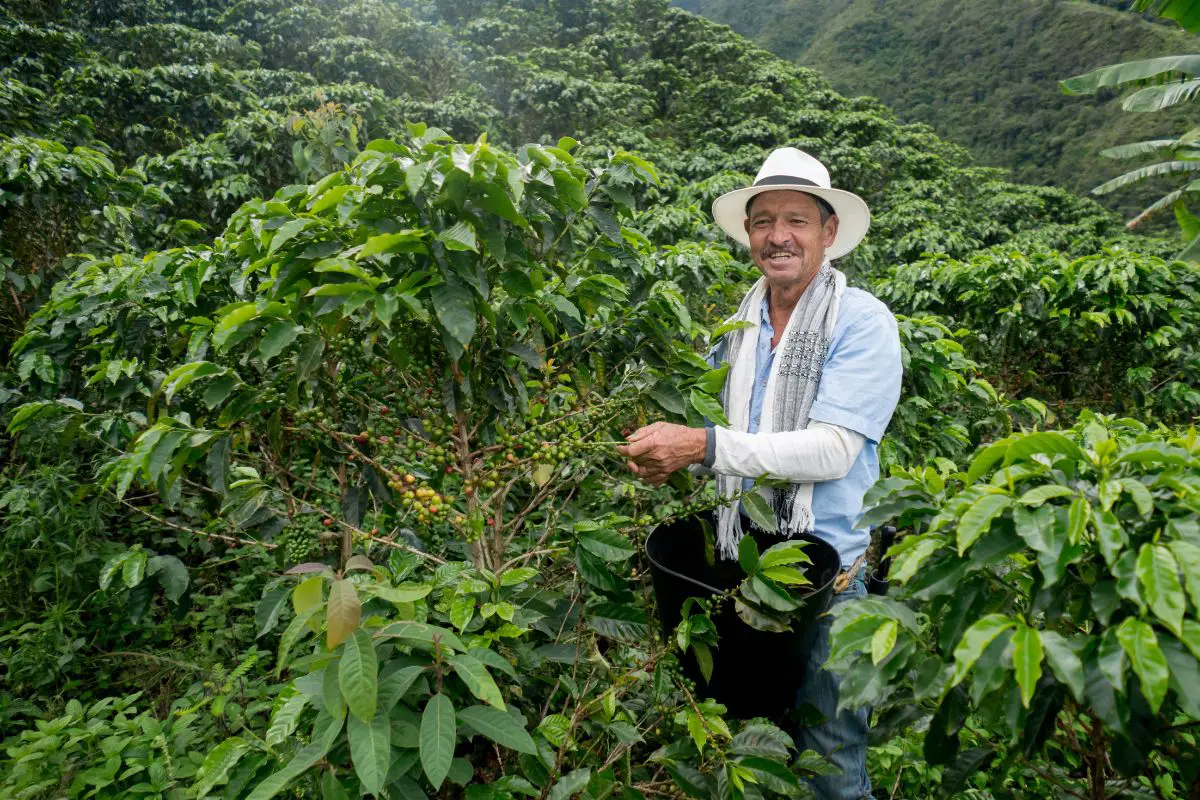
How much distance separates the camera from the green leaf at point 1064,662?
2.67 feet

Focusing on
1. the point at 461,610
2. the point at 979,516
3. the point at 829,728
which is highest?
the point at 979,516

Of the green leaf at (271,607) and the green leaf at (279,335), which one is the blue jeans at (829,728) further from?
Result: the green leaf at (279,335)

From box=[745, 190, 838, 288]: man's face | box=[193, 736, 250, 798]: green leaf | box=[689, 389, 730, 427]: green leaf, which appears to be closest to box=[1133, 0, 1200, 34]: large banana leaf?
box=[745, 190, 838, 288]: man's face

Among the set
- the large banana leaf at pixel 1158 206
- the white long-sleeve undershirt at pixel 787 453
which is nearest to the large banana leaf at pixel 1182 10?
the large banana leaf at pixel 1158 206

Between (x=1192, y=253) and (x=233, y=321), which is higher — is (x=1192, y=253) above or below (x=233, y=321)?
below

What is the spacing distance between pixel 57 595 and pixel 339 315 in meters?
2.42

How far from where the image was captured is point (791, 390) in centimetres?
176

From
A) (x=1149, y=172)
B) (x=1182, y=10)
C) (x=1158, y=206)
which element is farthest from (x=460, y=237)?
(x=1149, y=172)

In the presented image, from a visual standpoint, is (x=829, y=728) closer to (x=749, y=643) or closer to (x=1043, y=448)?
(x=749, y=643)

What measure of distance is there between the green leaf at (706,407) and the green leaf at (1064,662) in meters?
0.86

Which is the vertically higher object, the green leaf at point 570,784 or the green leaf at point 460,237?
the green leaf at point 460,237

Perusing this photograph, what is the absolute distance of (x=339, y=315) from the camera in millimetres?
1285

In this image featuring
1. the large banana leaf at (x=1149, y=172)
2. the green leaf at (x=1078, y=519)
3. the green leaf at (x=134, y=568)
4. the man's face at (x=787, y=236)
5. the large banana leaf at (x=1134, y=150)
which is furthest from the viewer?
the large banana leaf at (x=1134, y=150)

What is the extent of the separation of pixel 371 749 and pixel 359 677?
103 mm
